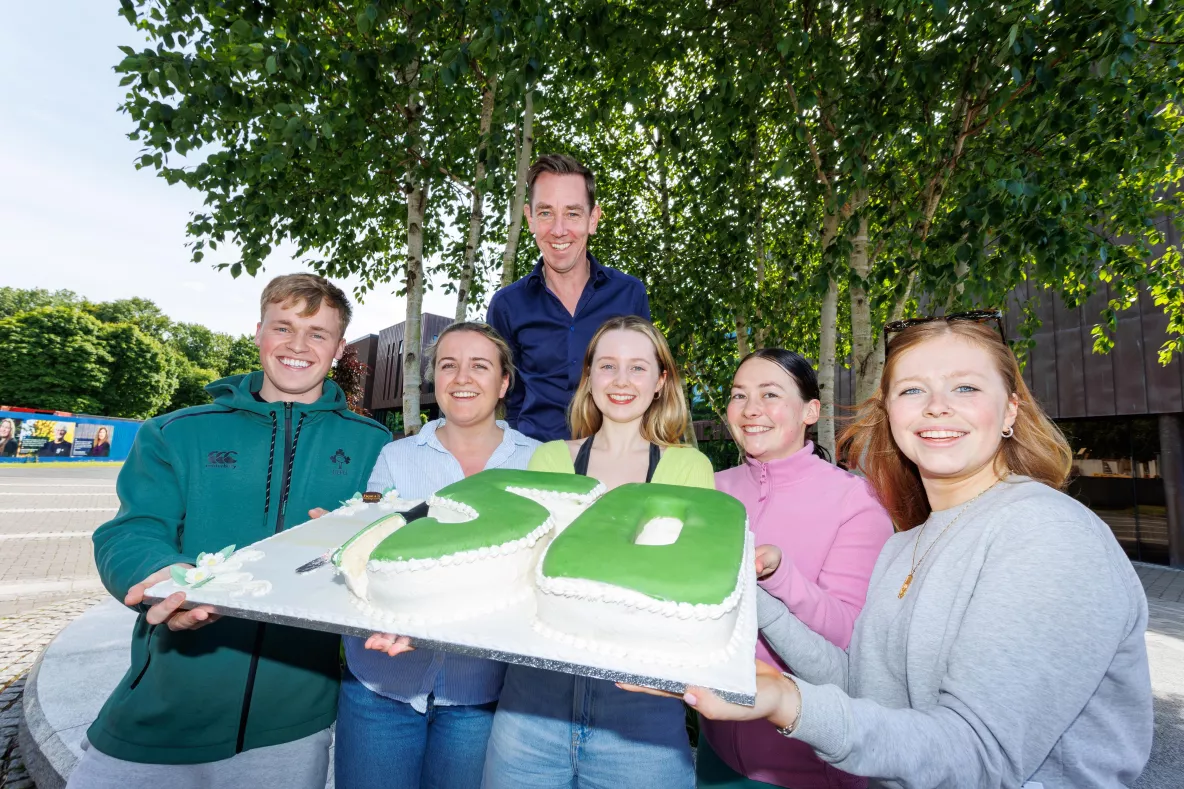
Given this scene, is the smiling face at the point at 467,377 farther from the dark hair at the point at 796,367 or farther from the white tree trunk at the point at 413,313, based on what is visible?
the white tree trunk at the point at 413,313

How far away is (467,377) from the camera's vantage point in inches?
112

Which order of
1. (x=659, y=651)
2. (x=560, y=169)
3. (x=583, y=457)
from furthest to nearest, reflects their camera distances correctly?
1. (x=560, y=169)
2. (x=583, y=457)
3. (x=659, y=651)

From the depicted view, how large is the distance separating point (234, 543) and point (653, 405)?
198 centimetres

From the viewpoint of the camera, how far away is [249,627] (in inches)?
90.3

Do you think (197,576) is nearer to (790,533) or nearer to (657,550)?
(657,550)

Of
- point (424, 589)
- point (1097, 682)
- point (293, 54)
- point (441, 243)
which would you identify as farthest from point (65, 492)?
point (1097, 682)

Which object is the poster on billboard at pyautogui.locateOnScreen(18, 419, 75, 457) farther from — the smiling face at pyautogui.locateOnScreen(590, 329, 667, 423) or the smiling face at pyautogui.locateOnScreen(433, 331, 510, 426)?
the smiling face at pyautogui.locateOnScreen(590, 329, 667, 423)

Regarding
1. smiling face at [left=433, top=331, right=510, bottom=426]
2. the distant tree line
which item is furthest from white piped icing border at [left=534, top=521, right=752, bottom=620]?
the distant tree line

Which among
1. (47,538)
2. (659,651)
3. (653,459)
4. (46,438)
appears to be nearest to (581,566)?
(659,651)

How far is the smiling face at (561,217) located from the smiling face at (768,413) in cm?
145

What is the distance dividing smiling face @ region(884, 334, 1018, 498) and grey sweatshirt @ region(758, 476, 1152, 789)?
14 centimetres

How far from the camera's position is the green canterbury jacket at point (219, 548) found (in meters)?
2.10

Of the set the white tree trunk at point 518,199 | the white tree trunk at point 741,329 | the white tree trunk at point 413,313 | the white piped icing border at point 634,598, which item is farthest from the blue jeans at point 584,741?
the white tree trunk at point 741,329

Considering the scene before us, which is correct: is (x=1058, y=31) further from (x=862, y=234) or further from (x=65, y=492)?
(x=65, y=492)
